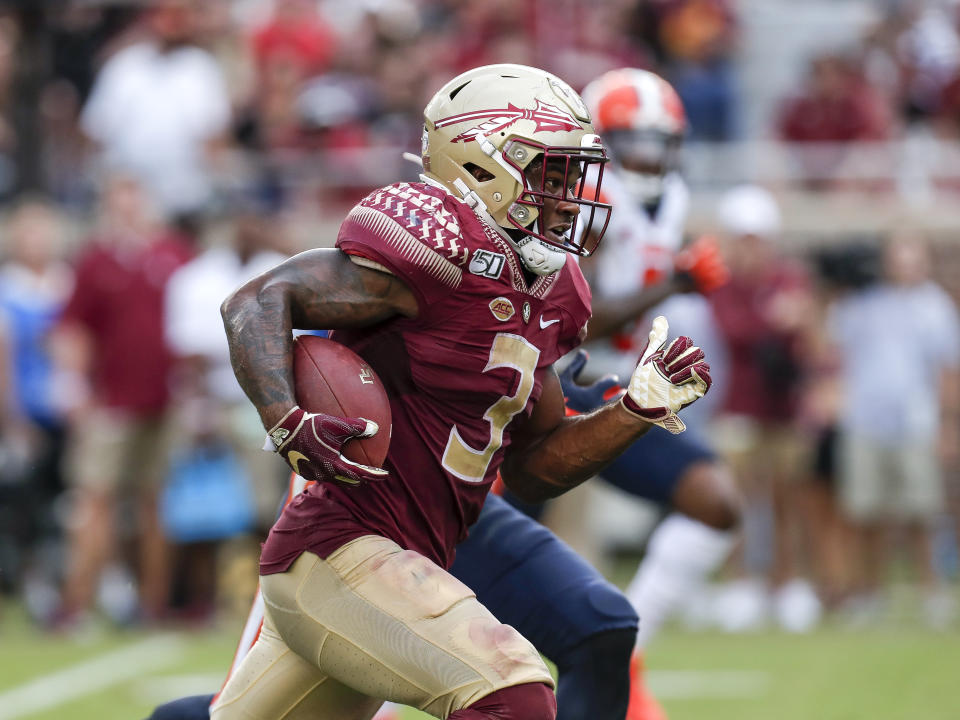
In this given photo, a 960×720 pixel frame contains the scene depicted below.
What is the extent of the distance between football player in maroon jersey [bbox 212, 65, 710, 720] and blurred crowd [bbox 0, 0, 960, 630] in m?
5.01

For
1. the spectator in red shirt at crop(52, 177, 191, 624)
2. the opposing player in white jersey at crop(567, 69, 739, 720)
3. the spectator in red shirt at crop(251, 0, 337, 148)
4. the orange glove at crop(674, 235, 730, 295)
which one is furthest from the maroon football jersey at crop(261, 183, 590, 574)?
the spectator in red shirt at crop(251, 0, 337, 148)

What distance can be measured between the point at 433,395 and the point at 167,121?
6988 millimetres

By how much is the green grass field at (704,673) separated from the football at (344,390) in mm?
3318

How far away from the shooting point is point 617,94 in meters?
5.86

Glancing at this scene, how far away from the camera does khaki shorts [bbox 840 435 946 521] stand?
29.3 feet

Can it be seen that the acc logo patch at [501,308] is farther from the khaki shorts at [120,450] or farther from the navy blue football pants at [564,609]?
the khaki shorts at [120,450]

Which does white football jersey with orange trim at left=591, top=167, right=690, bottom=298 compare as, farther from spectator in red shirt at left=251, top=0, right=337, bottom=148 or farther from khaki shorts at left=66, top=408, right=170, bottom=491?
spectator in red shirt at left=251, top=0, right=337, bottom=148

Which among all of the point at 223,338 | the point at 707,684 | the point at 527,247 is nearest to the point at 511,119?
the point at 527,247

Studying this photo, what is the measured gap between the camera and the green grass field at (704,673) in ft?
20.9

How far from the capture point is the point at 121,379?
868 cm

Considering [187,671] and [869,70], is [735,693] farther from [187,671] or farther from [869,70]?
[869,70]

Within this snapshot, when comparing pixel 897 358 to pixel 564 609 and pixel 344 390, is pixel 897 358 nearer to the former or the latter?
pixel 564 609

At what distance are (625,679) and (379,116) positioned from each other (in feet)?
23.5

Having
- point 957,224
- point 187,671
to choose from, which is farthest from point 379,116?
point 187,671
